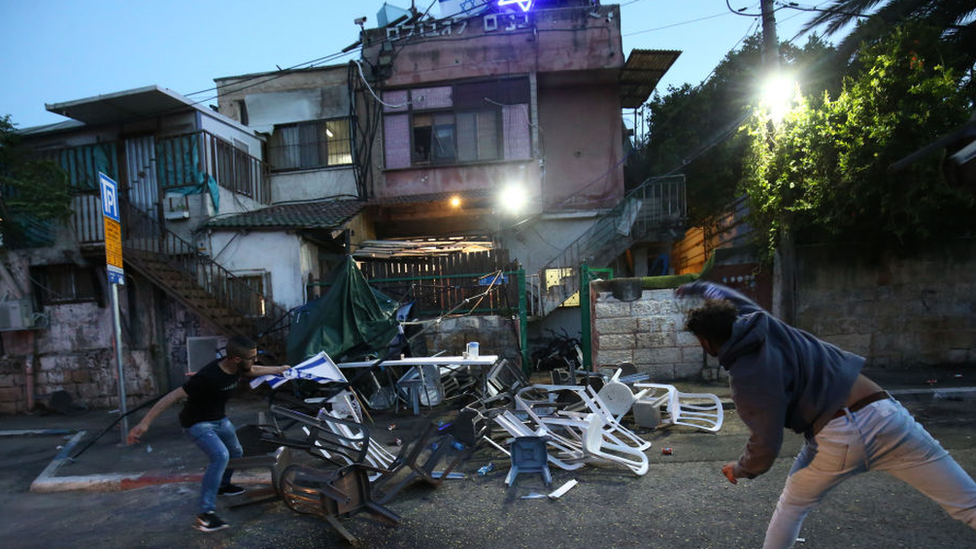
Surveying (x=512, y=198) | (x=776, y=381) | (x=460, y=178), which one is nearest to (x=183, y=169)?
(x=460, y=178)

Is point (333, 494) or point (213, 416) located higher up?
point (213, 416)

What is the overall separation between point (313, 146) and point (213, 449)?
1189 cm

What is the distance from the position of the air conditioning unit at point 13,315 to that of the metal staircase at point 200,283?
211 centimetres

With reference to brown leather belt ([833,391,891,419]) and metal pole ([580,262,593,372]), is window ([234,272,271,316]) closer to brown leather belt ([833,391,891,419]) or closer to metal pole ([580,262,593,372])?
metal pole ([580,262,593,372])

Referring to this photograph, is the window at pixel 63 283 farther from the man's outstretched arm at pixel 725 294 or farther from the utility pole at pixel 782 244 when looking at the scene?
the utility pole at pixel 782 244

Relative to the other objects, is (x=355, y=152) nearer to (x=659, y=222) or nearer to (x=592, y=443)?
(x=659, y=222)

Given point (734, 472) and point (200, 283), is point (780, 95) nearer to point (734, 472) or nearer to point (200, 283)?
point (734, 472)

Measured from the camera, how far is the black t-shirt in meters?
4.32

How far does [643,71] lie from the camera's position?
14.7 m

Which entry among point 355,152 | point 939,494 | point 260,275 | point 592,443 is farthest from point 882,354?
point 355,152

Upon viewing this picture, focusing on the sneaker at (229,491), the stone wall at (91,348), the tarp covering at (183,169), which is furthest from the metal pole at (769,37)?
the stone wall at (91,348)

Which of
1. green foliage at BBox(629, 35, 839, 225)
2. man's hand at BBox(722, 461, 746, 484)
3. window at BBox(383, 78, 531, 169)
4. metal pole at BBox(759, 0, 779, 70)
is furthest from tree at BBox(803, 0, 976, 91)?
man's hand at BBox(722, 461, 746, 484)

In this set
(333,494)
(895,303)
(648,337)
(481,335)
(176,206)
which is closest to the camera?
(333,494)

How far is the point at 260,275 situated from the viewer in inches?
417
